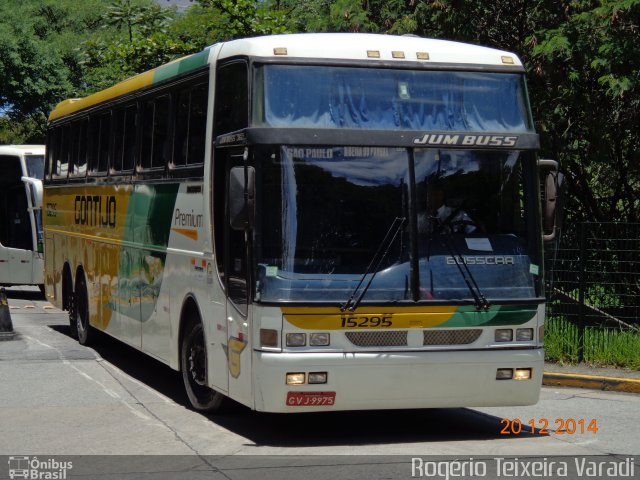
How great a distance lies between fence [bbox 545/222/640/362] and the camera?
534 inches

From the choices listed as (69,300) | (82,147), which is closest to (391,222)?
(82,147)

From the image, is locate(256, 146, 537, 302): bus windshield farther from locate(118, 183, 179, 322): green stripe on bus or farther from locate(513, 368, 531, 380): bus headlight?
locate(118, 183, 179, 322): green stripe on bus

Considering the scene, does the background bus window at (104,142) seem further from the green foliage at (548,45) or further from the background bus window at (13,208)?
the background bus window at (13,208)

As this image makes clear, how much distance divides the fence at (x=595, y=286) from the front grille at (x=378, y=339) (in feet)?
17.5

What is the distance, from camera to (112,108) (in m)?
14.2

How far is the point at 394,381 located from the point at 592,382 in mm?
4465

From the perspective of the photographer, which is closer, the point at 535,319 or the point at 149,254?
the point at 535,319

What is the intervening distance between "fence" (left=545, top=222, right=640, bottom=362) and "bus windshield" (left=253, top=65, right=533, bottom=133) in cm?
441

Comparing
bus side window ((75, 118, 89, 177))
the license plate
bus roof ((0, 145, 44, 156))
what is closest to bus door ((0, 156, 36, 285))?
bus roof ((0, 145, 44, 156))

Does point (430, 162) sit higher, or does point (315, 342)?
point (430, 162)

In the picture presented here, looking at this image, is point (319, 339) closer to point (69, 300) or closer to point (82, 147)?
point (82, 147)

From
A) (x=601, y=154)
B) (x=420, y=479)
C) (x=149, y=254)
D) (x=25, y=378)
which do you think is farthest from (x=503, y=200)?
(x=601, y=154)

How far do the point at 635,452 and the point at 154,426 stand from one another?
4.03m

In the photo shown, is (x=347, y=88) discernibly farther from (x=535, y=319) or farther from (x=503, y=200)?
(x=535, y=319)
